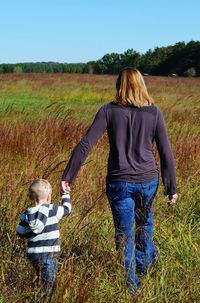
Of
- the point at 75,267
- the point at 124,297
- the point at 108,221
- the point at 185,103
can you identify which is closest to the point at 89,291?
the point at 124,297

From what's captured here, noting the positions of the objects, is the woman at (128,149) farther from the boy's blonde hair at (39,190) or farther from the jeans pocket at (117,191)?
the boy's blonde hair at (39,190)

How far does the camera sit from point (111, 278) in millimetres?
3311

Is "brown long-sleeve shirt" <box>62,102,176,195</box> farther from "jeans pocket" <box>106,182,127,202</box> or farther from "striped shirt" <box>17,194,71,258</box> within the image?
"striped shirt" <box>17,194,71,258</box>

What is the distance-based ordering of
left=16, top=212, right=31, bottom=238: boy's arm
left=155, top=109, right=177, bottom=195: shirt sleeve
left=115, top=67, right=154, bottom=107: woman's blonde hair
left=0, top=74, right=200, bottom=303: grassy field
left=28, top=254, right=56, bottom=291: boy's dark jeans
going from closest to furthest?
left=0, top=74, right=200, bottom=303: grassy field, left=28, top=254, right=56, bottom=291: boy's dark jeans, left=16, top=212, right=31, bottom=238: boy's arm, left=115, top=67, right=154, bottom=107: woman's blonde hair, left=155, top=109, right=177, bottom=195: shirt sleeve

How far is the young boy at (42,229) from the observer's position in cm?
329

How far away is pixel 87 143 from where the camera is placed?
360cm

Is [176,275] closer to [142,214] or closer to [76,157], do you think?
[142,214]

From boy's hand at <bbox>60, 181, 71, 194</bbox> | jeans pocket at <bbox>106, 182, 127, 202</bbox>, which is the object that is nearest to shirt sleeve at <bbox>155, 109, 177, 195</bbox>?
jeans pocket at <bbox>106, 182, 127, 202</bbox>

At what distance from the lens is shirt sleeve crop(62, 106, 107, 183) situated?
3553 millimetres

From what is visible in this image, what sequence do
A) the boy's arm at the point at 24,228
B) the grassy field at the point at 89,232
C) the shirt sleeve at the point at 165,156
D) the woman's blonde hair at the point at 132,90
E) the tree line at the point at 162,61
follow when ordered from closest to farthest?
the grassy field at the point at 89,232, the boy's arm at the point at 24,228, the woman's blonde hair at the point at 132,90, the shirt sleeve at the point at 165,156, the tree line at the point at 162,61

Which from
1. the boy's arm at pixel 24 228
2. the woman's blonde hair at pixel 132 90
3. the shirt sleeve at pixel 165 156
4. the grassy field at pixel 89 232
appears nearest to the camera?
the grassy field at pixel 89 232

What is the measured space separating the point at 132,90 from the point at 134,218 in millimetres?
855

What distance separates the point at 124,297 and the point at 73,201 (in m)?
1.70

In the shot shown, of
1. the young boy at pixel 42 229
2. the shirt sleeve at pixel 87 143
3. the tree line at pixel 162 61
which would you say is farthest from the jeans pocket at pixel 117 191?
the tree line at pixel 162 61
